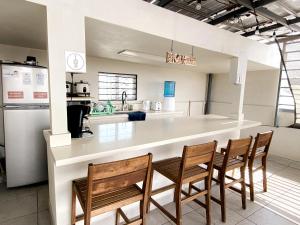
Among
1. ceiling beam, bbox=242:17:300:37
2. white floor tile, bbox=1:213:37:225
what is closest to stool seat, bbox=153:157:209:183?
white floor tile, bbox=1:213:37:225

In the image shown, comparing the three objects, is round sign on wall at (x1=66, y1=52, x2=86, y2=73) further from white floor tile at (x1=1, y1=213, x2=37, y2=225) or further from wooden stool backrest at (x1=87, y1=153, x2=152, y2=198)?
white floor tile at (x1=1, y1=213, x2=37, y2=225)

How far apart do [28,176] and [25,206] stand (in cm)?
47

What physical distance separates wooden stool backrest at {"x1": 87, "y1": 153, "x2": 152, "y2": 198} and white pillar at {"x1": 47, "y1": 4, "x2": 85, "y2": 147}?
0.50 m

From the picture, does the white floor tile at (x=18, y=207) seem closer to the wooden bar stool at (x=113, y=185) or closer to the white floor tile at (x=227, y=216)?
the wooden bar stool at (x=113, y=185)

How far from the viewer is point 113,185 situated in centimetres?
118

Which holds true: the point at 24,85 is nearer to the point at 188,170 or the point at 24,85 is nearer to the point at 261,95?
the point at 188,170

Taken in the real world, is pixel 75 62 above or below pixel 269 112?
above

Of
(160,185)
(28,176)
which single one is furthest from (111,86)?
(160,185)

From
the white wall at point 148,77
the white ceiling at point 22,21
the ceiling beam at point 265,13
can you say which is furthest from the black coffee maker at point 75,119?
the ceiling beam at point 265,13

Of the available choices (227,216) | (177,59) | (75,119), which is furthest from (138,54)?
(227,216)

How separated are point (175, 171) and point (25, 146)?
202 centimetres

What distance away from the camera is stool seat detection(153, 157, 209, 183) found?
1.69 meters

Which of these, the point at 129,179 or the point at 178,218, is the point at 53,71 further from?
the point at 178,218

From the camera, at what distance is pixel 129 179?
122cm
